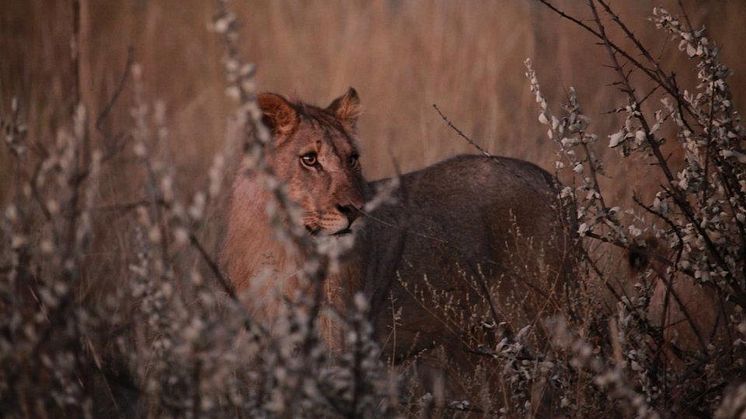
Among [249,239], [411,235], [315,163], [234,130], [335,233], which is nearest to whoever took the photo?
[234,130]

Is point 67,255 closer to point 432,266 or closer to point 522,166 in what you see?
point 432,266

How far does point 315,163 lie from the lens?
15.2ft

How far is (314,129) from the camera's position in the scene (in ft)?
15.5

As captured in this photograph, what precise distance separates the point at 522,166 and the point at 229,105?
5.84 m

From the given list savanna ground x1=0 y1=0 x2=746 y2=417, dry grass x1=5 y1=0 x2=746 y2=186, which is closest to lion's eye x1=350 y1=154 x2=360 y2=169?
savanna ground x1=0 y1=0 x2=746 y2=417

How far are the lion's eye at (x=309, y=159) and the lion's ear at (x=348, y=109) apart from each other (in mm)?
531

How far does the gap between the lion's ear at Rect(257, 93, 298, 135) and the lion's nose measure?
60cm

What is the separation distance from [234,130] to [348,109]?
278cm

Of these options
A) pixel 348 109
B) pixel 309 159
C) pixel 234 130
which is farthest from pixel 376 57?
pixel 234 130

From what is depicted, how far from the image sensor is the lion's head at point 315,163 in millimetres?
4348

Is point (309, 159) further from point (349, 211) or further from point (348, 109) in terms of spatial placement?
point (348, 109)

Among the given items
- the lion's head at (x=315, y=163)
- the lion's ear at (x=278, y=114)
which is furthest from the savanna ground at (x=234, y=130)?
the lion's ear at (x=278, y=114)

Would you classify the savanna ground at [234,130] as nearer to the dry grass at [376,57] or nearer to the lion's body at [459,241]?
the dry grass at [376,57]

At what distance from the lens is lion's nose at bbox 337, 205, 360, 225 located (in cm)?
432
